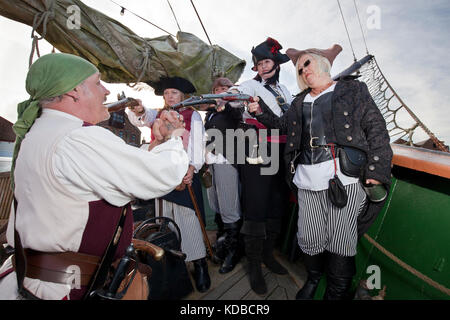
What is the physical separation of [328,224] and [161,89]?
264 centimetres

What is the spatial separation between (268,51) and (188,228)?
232 cm

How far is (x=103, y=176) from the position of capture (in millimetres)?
832

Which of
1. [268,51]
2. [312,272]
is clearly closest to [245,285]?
[312,272]

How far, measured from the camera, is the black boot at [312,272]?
1.68 meters

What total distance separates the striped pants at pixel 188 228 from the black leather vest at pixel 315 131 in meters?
1.40

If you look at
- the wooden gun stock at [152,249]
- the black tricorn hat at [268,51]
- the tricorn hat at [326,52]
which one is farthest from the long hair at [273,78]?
the wooden gun stock at [152,249]

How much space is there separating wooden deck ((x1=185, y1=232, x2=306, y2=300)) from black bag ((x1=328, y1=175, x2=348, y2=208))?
1.19 m

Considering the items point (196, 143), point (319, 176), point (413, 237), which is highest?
point (196, 143)

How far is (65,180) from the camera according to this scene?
82 centimetres

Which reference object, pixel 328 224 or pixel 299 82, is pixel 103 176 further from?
pixel 299 82

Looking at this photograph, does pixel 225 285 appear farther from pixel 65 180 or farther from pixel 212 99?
pixel 212 99

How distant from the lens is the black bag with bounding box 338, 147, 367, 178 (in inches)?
54.9

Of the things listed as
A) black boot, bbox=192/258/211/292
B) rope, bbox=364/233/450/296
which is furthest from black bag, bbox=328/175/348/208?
black boot, bbox=192/258/211/292

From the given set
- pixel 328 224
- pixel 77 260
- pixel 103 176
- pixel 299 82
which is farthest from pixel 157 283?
pixel 299 82
